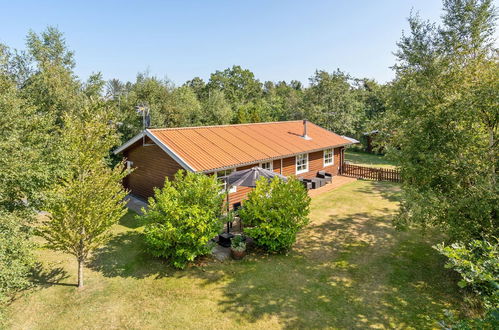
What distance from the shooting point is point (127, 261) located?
1066 cm

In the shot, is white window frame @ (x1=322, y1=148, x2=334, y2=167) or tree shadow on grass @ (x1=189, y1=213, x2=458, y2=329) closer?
tree shadow on grass @ (x1=189, y1=213, x2=458, y2=329)

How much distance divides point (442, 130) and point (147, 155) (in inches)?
575

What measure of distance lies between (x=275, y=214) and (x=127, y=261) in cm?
594

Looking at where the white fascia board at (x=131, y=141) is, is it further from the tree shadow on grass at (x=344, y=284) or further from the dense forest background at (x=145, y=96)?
the tree shadow on grass at (x=344, y=284)

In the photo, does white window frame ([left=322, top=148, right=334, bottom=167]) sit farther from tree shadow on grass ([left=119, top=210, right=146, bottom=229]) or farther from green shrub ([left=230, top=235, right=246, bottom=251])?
tree shadow on grass ([left=119, top=210, right=146, bottom=229])

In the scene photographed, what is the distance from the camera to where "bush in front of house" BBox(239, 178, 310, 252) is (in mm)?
10562

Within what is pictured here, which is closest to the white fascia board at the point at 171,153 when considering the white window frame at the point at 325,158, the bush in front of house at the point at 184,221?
the bush in front of house at the point at 184,221

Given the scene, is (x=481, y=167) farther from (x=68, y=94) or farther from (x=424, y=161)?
(x=68, y=94)

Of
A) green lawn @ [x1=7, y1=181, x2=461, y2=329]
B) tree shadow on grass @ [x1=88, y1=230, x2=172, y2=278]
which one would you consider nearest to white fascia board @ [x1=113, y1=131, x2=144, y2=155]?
tree shadow on grass @ [x1=88, y1=230, x2=172, y2=278]

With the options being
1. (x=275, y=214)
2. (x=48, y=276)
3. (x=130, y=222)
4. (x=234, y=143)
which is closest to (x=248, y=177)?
(x=275, y=214)

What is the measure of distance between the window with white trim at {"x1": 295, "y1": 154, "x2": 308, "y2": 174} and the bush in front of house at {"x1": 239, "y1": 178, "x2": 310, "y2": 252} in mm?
9009

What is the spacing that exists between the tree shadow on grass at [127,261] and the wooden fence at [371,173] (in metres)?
18.0

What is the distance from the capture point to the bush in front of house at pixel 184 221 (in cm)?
955

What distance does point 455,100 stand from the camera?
783cm
